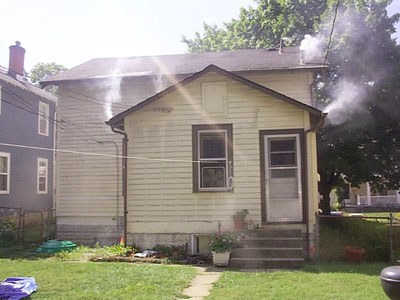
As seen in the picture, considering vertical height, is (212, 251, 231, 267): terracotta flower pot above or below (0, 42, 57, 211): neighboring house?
below

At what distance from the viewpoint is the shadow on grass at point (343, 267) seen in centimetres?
825

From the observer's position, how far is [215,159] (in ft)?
35.3

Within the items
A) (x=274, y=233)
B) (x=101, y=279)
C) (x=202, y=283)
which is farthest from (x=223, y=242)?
(x=101, y=279)

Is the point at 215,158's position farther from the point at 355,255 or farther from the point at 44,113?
the point at 44,113

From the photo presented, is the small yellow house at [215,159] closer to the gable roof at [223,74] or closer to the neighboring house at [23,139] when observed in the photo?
the gable roof at [223,74]

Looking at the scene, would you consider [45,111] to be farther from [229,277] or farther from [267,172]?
[229,277]

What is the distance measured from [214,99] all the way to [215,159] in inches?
61.2

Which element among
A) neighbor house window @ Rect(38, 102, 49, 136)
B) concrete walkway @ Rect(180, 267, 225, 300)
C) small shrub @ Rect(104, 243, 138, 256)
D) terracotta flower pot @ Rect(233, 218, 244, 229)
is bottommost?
concrete walkway @ Rect(180, 267, 225, 300)

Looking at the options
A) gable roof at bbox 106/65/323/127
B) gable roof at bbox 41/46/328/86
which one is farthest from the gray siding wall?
gable roof at bbox 106/65/323/127

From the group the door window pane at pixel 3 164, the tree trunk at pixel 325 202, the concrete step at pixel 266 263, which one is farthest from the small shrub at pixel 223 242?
the door window pane at pixel 3 164

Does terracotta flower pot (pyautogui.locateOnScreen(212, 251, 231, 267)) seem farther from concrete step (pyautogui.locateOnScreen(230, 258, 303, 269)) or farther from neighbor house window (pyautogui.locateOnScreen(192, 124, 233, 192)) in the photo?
neighbor house window (pyautogui.locateOnScreen(192, 124, 233, 192))

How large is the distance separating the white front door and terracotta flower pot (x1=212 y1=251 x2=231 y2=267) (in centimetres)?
183

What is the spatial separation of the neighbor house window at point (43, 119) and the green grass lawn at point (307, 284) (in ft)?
50.2

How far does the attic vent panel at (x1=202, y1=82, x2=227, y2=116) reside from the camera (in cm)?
1076
